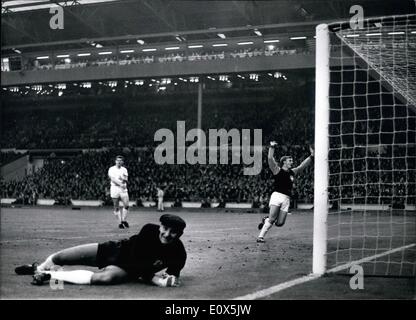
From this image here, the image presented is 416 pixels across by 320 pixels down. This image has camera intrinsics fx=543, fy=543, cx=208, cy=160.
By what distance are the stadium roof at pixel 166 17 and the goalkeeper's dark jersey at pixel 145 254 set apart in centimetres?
2718

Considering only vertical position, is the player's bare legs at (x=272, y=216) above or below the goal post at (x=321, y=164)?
below

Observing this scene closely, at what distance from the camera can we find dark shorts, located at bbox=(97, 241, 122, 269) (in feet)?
17.5

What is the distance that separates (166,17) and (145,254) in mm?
31103

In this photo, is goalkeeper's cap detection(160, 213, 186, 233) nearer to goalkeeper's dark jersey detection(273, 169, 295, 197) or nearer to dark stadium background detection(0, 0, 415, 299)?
goalkeeper's dark jersey detection(273, 169, 295, 197)

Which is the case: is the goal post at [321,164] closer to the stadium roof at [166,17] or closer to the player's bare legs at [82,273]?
the player's bare legs at [82,273]

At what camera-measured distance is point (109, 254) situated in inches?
210

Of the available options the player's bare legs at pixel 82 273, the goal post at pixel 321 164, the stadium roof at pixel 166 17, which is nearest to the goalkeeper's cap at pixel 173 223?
the player's bare legs at pixel 82 273

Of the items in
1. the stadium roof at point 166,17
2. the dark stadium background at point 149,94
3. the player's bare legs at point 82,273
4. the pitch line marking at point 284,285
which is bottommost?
the pitch line marking at point 284,285

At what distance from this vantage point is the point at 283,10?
33469mm

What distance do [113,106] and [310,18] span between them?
1821cm

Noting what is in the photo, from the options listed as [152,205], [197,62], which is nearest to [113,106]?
[197,62]

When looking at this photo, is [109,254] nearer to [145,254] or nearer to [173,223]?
[145,254]

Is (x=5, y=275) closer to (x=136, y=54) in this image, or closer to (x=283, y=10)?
(x=283, y=10)

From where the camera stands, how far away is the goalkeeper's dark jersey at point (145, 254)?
5289 mm
